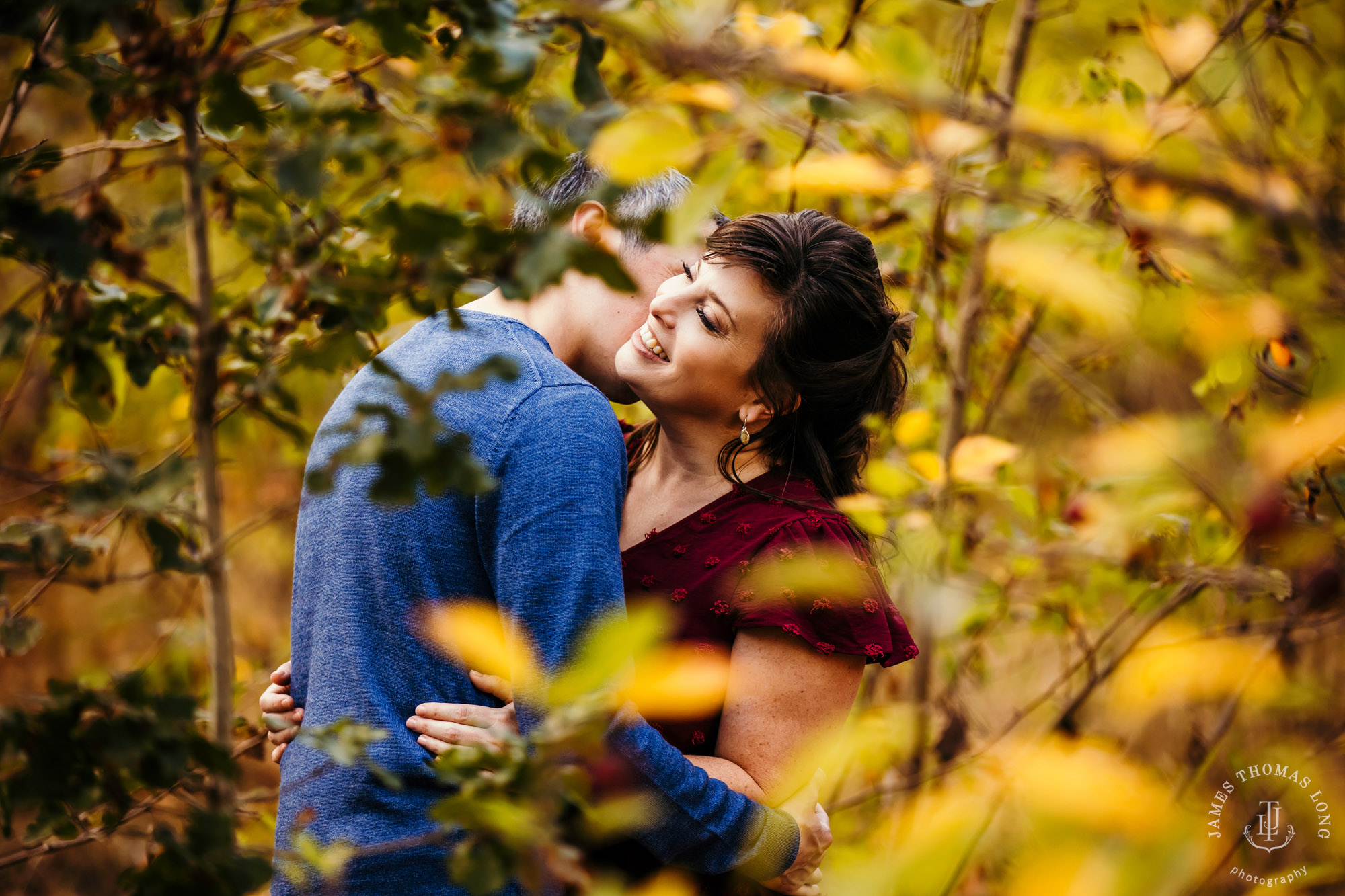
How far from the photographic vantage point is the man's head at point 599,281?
1608 millimetres

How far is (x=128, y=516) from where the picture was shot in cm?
90

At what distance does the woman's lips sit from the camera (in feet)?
5.27

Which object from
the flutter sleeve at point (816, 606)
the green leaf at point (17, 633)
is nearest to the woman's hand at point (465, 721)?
the flutter sleeve at point (816, 606)

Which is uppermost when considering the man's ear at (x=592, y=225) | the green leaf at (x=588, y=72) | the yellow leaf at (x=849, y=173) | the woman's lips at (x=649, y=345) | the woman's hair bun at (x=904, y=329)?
the green leaf at (x=588, y=72)

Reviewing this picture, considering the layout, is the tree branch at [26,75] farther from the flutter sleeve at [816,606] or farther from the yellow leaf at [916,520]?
the yellow leaf at [916,520]

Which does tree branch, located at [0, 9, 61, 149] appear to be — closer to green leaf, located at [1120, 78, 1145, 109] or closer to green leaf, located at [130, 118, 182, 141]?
green leaf, located at [130, 118, 182, 141]

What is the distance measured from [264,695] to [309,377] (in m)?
1.66

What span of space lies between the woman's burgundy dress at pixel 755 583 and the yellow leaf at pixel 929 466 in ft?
0.54

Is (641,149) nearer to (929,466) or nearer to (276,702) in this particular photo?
(929,466)

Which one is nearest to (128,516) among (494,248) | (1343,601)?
(494,248)

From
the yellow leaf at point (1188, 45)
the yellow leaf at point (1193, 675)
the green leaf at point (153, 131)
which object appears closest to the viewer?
the yellow leaf at point (1193, 675)

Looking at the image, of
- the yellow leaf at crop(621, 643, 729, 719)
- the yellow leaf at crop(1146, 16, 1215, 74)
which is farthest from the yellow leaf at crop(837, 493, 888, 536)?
the yellow leaf at crop(1146, 16, 1215, 74)

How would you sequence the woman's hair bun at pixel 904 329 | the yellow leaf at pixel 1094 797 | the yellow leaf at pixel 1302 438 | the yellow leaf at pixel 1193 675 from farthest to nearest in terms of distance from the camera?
1. the woman's hair bun at pixel 904 329
2. the yellow leaf at pixel 1193 675
3. the yellow leaf at pixel 1302 438
4. the yellow leaf at pixel 1094 797

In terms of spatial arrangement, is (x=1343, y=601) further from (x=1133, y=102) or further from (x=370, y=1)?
(x=370, y=1)
